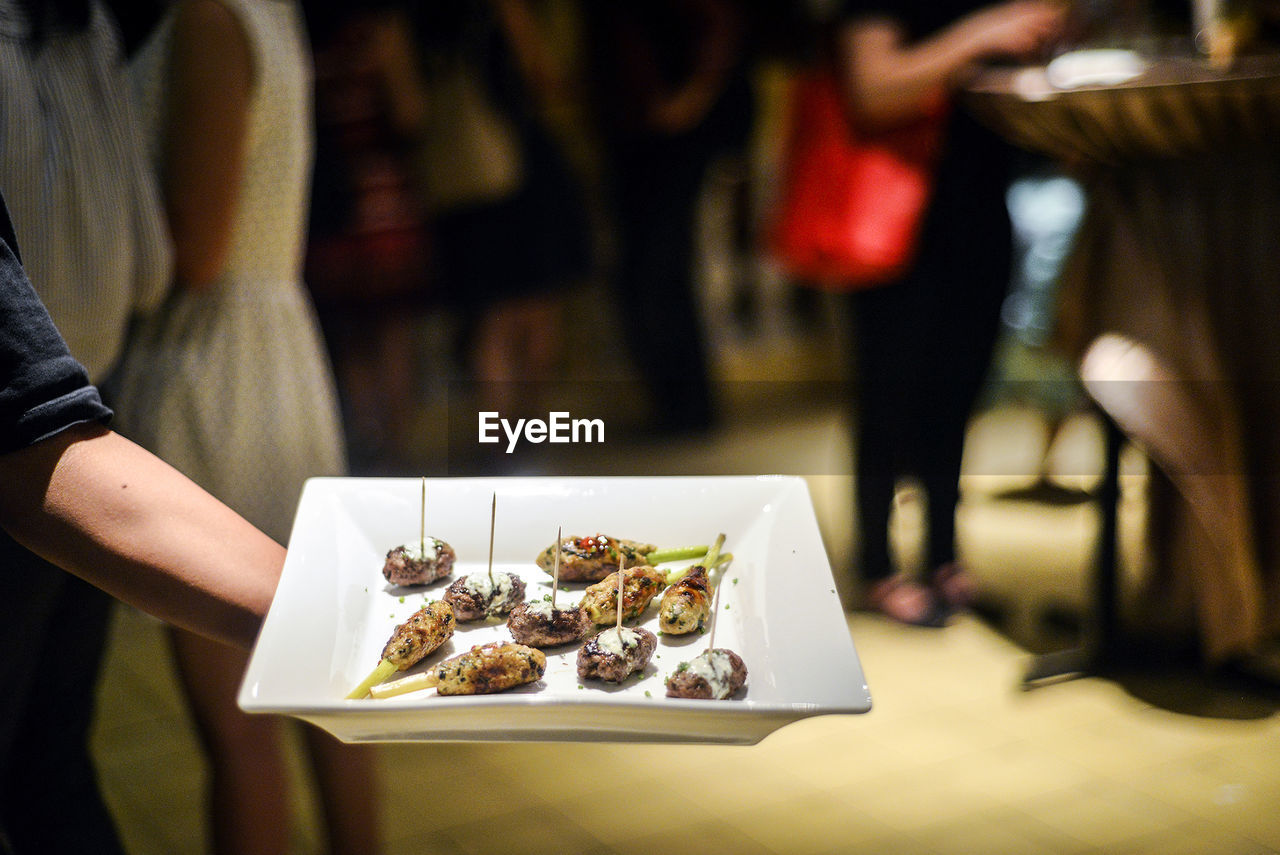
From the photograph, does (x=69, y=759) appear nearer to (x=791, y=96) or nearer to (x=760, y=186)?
(x=791, y=96)

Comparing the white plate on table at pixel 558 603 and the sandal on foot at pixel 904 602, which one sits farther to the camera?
the sandal on foot at pixel 904 602

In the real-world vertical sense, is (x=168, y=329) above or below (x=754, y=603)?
above

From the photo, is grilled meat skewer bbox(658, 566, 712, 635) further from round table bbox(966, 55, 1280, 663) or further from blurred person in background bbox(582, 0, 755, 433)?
blurred person in background bbox(582, 0, 755, 433)

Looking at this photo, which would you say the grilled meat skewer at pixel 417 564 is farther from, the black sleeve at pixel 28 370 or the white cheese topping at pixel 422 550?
the black sleeve at pixel 28 370

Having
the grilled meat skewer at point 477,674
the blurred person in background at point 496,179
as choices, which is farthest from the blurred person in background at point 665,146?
the grilled meat skewer at point 477,674

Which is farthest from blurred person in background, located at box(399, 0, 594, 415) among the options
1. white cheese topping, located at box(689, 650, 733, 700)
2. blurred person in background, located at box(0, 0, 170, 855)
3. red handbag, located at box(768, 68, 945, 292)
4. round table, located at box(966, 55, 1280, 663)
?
white cheese topping, located at box(689, 650, 733, 700)

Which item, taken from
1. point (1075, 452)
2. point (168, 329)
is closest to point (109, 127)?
point (168, 329)
